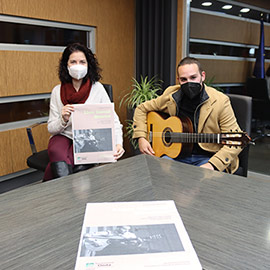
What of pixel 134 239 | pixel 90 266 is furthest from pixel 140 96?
pixel 90 266

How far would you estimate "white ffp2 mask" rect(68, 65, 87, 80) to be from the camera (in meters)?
2.42

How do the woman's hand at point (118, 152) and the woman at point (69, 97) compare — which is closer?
the woman's hand at point (118, 152)

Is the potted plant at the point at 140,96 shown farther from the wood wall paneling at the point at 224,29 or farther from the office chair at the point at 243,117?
the office chair at the point at 243,117

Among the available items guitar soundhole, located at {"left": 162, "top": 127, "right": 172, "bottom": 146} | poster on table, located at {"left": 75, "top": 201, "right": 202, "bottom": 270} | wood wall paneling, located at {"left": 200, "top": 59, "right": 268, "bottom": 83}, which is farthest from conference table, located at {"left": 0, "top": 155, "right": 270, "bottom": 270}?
wood wall paneling, located at {"left": 200, "top": 59, "right": 268, "bottom": 83}

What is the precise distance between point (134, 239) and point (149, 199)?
0.29 metres

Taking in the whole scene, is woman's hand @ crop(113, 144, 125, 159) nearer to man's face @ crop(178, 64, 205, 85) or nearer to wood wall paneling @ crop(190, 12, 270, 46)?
man's face @ crop(178, 64, 205, 85)

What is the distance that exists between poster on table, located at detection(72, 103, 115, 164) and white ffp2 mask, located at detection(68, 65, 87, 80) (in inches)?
21.3

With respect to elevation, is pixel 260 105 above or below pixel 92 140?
above

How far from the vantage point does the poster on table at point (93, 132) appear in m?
2.01

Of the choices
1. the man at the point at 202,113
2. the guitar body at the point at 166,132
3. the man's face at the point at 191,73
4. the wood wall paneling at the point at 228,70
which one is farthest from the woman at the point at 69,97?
the wood wall paneling at the point at 228,70

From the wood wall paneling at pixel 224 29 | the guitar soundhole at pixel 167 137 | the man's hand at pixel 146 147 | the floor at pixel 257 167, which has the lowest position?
the floor at pixel 257 167

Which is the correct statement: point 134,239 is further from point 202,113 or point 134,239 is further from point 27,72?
point 27,72

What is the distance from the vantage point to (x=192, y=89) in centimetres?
229

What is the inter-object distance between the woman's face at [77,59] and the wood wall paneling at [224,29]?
1995 mm
